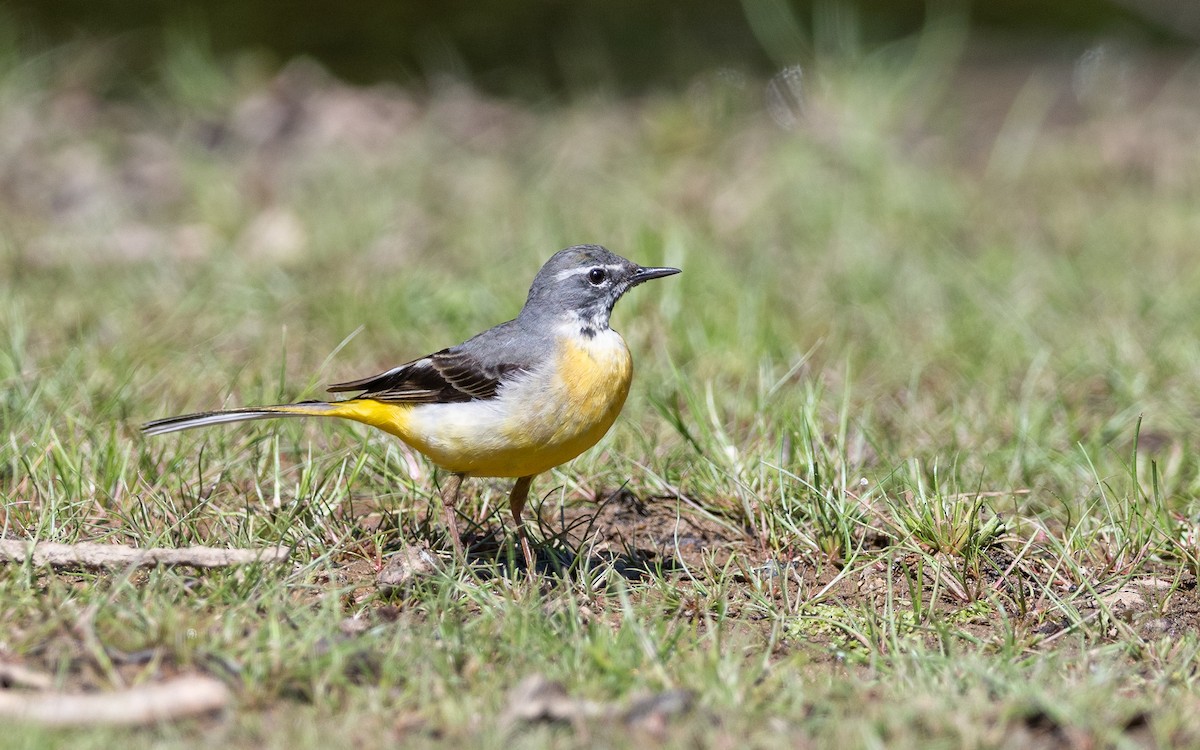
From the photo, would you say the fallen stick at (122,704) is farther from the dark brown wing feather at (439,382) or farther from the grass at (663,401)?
the dark brown wing feather at (439,382)

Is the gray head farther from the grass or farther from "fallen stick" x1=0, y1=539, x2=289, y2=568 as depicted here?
"fallen stick" x1=0, y1=539, x2=289, y2=568

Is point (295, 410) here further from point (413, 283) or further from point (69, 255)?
point (69, 255)

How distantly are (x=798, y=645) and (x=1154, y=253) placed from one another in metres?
5.68

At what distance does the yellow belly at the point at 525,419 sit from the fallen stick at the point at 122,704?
1.43m

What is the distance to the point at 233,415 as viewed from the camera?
506cm

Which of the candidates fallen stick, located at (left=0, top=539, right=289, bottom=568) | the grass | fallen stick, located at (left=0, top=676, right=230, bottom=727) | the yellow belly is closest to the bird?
the yellow belly

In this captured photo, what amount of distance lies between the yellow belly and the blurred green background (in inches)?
273

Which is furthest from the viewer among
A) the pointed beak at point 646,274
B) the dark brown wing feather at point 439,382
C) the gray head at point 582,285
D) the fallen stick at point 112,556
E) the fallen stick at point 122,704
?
the pointed beak at point 646,274

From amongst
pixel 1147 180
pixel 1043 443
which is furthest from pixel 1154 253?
pixel 1043 443

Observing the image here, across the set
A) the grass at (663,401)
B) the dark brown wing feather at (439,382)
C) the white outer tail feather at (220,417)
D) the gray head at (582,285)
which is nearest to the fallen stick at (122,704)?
the grass at (663,401)

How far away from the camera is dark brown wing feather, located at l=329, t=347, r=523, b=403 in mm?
5184

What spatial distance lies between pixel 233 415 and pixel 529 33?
28.4 feet

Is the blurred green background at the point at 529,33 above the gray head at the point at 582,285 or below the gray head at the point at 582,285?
above

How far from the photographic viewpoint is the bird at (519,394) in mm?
4926
